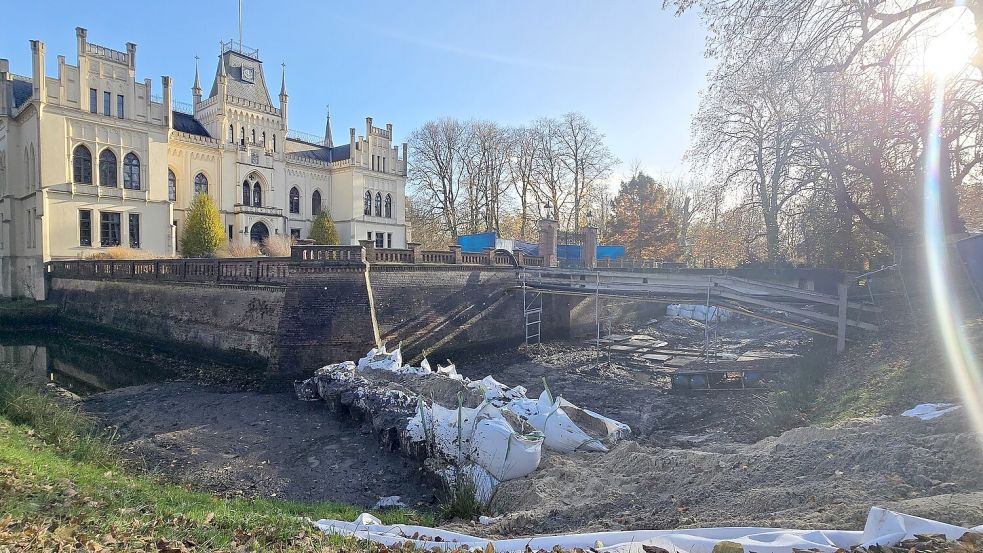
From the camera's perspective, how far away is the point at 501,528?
16.8 feet

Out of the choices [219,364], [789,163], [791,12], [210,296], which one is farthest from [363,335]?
[789,163]

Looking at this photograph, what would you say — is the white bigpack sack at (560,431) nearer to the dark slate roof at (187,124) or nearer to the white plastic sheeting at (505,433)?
the white plastic sheeting at (505,433)

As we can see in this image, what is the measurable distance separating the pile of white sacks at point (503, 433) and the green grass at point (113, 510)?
50.4 inches

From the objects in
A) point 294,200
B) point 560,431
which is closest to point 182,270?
point 560,431

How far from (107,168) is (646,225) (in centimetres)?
3416

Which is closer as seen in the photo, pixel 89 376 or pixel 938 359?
pixel 938 359

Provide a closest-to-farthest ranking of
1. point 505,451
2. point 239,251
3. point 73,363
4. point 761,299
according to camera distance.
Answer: point 505,451, point 761,299, point 73,363, point 239,251

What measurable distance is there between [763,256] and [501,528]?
1064 inches

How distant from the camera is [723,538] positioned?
3.66m

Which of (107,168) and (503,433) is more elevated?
(107,168)

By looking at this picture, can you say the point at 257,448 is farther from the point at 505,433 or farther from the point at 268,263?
the point at 268,263

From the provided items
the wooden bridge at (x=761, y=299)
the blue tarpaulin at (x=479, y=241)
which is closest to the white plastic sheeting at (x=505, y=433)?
the wooden bridge at (x=761, y=299)

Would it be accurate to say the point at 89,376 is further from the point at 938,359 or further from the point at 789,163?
the point at 789,163

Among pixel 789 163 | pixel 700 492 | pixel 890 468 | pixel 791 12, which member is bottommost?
pixel 700 492
